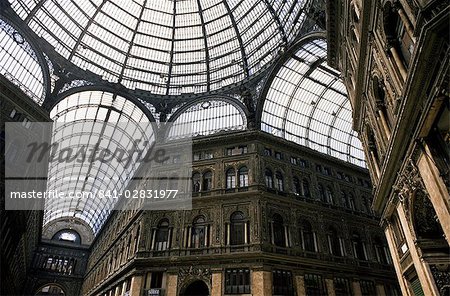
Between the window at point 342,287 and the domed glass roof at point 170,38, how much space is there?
23410 millimetres

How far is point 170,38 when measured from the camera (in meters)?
39.1

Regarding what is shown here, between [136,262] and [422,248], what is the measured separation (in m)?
21.5

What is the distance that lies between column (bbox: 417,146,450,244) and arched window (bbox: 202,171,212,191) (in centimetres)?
2040

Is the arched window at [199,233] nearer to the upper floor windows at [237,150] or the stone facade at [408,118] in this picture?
the upper floor windows at [237,150]

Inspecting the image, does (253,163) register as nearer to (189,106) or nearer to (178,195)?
(178,195)

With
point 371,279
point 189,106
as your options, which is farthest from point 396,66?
point 189,106

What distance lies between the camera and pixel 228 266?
24.5 metres

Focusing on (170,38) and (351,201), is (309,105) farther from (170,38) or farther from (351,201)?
(170,38)

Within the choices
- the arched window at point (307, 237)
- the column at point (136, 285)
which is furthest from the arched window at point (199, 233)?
the arched window at point (307, 237)

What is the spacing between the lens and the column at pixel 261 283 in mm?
22641

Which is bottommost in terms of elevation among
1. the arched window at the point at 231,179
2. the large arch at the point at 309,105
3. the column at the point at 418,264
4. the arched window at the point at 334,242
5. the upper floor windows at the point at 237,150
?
the column at the point at 418,264

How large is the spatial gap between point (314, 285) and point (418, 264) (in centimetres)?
1322

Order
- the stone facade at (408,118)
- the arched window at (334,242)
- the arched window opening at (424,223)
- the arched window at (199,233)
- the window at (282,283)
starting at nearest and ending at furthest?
Answer: the stone facade at (408,118) < the arched window opening at (424,223) < the window at (282,283) < the arched window at (199,233) < the arched window at (334,242)

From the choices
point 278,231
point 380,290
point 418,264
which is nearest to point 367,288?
point 380,290
